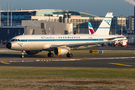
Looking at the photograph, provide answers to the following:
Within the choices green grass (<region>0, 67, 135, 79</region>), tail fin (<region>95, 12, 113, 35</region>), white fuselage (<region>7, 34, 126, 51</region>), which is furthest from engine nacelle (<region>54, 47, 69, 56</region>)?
green grass (<region>0, 67, 135, 79</region>)

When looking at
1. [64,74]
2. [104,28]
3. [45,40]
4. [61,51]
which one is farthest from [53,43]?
[64,74]

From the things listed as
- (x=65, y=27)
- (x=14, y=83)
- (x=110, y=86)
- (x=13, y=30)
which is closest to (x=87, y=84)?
(x=110, y=86)

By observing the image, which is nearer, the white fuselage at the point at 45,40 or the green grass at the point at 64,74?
the green grass at the point at 64,74

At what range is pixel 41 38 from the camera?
47250mm

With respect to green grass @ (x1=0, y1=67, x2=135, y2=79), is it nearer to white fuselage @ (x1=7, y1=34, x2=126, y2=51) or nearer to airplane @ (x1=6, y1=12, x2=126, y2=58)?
airplane @ (x1=6, y1=12, x2=126, y2=58)

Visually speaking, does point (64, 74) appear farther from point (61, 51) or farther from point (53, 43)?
point (53, 43)

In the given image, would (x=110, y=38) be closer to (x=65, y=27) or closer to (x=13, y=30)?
(x=13, y=30)

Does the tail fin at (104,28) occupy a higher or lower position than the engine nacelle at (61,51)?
higher

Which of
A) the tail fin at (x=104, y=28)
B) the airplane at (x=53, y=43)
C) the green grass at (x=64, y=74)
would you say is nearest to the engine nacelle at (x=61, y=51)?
the airplane at (x=53, y=43)

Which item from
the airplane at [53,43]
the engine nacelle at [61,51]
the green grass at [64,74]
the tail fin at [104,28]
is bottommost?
the green grass at [64,74]

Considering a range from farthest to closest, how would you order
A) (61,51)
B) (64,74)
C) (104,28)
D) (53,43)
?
(104,28)
(53,43)
(61,51)
(64,74)

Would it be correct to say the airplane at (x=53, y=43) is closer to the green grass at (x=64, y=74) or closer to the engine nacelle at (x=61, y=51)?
the engine nacelle at (x=61, y=51)

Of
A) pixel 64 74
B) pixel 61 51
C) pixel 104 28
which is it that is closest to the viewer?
pixel 64 74

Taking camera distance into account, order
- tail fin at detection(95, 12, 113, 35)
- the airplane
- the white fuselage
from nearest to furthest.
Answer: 1. the airplane
2. the white fuselage
3. tail fin at detection(95, 12, 113, 35)
